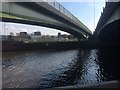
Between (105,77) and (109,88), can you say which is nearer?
(109,88)

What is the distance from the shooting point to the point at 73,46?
60.7m

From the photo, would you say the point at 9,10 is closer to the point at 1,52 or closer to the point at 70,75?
the point at 70,75

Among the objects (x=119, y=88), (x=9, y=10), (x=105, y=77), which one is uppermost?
(x=9, y=10)

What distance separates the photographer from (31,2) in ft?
51.8

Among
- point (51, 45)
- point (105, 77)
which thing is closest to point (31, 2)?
point (105, 77)

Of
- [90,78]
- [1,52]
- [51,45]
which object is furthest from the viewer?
[51,45]

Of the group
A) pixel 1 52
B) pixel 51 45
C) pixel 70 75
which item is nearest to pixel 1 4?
pixel 70 75

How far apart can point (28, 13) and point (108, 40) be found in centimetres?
4316

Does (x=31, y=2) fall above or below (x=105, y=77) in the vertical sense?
above

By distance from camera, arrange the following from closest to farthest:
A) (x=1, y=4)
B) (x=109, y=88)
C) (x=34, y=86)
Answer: (x=109, y=88)
(x=1, y=4)
(x=34, y=86)

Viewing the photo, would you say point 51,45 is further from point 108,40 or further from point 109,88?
point 109,88

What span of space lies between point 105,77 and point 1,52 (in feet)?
94.3

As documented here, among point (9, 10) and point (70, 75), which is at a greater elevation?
point (9, 10)

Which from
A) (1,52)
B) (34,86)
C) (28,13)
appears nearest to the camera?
(34,86)
